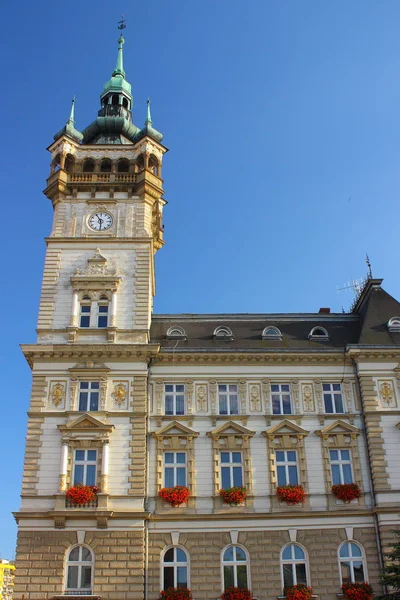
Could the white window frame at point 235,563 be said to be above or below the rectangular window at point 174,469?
below

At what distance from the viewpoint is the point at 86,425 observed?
104 ft

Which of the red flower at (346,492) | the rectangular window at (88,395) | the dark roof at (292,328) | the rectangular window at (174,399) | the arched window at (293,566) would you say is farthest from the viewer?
the dark roof at (292,328)

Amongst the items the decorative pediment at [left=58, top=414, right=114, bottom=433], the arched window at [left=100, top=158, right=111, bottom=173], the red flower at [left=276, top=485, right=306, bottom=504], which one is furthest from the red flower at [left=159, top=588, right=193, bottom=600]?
the arched window at [left=100, top=158, right=111, bottom=173]

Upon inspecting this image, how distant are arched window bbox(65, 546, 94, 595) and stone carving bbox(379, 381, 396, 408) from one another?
16899mm

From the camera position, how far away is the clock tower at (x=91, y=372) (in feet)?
96.2

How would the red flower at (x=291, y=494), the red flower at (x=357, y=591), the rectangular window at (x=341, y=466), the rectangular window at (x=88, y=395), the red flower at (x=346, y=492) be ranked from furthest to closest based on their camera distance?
the rectangular window at (x=88, y=395), the rectangular window at (x=341, y=466), the red flower at (x=346, y=492), the red flower at (x=291, y=494), the red flower at (x=357, y=591)

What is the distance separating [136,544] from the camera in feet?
96.8

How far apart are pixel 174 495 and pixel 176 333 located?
9.73 m

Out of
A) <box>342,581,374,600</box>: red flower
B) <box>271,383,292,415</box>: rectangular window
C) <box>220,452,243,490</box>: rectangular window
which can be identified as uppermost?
<box>271,383,292,415</box>: rectangular window

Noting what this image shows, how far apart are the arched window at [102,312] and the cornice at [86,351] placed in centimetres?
205

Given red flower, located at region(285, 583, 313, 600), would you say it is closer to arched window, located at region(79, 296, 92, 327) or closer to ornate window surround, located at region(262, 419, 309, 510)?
ornate window surround, located at region(262, 419, 309, 510)

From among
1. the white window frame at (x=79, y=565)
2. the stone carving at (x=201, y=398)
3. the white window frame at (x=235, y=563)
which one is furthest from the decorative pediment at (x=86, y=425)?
the white window frame at (x=235, y=563)

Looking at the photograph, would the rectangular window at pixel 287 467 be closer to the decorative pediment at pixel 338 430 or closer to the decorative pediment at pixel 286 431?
the decorative pediment at pixel 286 431

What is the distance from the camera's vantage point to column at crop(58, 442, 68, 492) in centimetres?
3038
